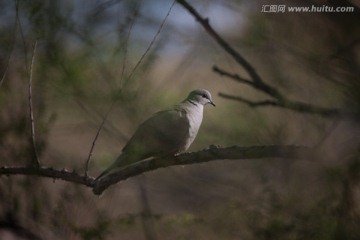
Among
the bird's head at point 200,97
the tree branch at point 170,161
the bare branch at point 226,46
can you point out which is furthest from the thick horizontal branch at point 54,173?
the bare branch at point 226,46

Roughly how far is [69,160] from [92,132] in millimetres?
244

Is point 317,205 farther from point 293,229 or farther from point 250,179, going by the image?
point 250,179

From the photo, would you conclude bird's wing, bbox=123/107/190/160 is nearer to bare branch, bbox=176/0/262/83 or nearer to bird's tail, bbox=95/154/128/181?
bird's tail, bbox=95/154/128/181

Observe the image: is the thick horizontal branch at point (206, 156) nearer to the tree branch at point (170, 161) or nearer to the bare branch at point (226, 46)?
the tree branch at point (170, 161)

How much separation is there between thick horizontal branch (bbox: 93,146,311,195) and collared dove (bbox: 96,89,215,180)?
0.09 ft

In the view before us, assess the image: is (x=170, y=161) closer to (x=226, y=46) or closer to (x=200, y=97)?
(x=200, y=97)

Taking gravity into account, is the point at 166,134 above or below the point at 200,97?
below

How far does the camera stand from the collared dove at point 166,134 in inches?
54.4

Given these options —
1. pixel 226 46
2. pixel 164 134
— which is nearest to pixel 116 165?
pixel 164 134

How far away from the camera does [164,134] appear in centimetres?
144

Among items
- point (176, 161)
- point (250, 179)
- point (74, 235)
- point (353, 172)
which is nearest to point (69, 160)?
point (74, 235)

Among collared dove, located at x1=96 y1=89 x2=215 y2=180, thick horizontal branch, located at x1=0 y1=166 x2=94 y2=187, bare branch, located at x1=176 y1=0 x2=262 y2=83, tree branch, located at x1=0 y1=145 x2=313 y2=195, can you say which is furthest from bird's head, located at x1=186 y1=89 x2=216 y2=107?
bare branch, located at x1=176 y1=0 x2=262 y2=83

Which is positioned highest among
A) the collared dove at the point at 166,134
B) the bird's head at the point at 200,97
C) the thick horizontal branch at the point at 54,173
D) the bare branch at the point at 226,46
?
the bird's head at the point at 200,97

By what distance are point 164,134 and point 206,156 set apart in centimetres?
32
